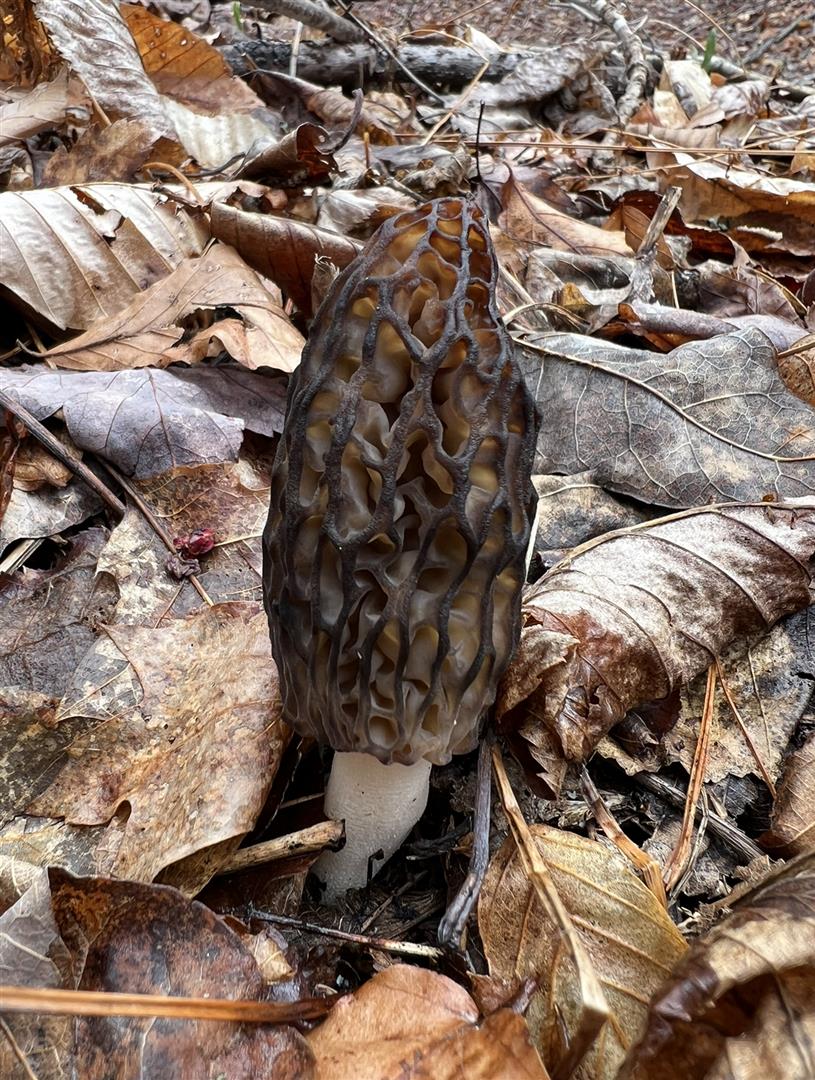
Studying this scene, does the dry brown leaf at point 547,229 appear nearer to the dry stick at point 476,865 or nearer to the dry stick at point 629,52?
the dry stick at point 476,865

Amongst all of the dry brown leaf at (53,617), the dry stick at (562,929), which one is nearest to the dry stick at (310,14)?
the dry brown leaf at (53,617)

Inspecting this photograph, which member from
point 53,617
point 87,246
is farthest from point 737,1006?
point 87,246

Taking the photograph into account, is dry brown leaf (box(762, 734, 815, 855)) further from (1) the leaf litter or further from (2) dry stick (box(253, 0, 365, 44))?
(2) dry stick (box(253, 0, 365, 44))

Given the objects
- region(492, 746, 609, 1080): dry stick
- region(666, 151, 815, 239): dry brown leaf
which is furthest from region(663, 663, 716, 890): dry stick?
region(666, 151, 815, 239): dry brown leaf

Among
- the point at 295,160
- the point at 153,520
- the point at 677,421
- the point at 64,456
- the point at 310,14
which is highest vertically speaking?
the point at 310,14

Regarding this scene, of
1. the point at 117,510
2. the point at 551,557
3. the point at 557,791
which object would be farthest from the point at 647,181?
the point at 557,791

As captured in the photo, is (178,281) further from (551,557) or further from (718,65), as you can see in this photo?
(718,65)

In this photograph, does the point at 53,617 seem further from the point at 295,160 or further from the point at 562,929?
the point at 295,160
